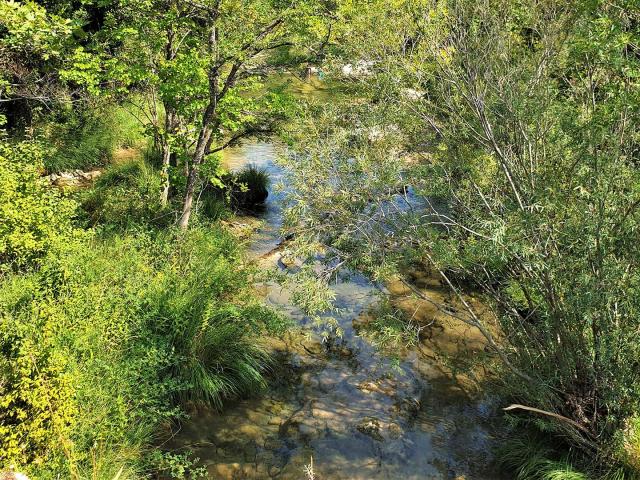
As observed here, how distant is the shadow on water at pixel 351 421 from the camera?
6105 mm

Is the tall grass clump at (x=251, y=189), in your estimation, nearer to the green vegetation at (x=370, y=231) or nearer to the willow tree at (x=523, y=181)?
the green vegetation at (x=370, y=231)

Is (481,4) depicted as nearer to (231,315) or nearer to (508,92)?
(508,92)

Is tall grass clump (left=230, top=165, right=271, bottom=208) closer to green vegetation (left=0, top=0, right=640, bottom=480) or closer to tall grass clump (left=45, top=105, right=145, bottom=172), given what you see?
tall grass clump (left=45, top=105, right=145, bottom=172)

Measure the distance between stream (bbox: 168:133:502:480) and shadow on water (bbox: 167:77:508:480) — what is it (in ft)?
0.04

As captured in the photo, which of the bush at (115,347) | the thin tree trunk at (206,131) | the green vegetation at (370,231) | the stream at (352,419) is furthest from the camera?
the thin tree trunk at (206,131)

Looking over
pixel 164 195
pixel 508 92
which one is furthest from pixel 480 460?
pixel 164 195

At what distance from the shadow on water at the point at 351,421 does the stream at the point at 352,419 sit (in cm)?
1

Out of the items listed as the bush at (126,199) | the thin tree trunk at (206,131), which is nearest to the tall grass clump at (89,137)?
the bush at (126,199)

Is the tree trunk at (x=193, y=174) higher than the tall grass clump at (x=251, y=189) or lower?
higher

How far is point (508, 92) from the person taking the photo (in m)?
5.88

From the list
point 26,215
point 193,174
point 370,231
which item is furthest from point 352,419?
point 26,215

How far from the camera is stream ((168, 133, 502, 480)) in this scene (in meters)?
6.11

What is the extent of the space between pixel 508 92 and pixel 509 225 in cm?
185

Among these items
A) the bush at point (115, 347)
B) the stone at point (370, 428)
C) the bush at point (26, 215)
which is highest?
the bush at point (26, 215)
